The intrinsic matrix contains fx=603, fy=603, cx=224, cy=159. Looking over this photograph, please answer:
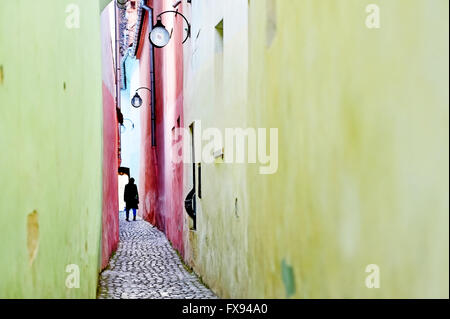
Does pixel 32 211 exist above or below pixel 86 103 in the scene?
below

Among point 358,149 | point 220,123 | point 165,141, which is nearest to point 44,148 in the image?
point 358,149

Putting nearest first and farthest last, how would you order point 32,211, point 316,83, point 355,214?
point 355,214, point 316,83, point 32,211

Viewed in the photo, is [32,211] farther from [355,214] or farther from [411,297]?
[411,297]

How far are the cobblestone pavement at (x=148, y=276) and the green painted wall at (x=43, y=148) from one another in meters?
1.69

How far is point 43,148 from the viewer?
4.30 metres

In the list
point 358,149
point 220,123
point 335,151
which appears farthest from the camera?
point 220,123

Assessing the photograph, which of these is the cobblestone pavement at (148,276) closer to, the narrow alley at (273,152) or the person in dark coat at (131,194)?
the narrow alley at (273,152)

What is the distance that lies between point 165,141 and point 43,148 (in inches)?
475

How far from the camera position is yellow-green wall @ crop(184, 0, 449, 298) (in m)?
2.28

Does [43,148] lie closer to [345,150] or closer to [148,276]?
[345,150]

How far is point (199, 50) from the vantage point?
961cm

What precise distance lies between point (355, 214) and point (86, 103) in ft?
13.2
